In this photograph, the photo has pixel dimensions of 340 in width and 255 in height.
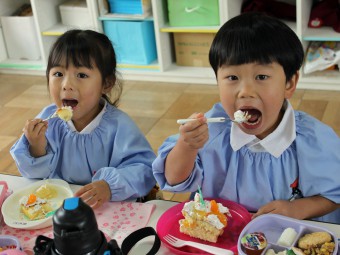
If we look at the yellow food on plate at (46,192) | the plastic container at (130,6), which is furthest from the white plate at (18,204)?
the plastic container at (130,6)

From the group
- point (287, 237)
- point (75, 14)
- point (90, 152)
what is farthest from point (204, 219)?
point (75, 14)

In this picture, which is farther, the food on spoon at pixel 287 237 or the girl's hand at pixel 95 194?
the girl's hand at pixel 95 194

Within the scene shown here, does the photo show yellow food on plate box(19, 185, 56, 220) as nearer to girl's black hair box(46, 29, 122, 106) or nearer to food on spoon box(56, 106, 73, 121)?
food on spoon box(56, 106, 73, 121)

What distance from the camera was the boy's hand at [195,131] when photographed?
1.02 metres

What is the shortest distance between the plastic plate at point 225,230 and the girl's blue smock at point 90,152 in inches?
9.6

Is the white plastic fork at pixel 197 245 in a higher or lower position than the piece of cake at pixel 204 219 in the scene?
lower

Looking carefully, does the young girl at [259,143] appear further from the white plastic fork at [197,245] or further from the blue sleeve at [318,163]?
the white plastic fork at [197,245]

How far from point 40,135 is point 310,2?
2.21m

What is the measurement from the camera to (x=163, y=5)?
3295 millimetres

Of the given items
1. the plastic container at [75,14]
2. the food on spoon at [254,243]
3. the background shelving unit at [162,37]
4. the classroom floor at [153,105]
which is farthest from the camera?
the plastic container at [75,14]

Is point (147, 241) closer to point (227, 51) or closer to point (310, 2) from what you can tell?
point (227, 51)

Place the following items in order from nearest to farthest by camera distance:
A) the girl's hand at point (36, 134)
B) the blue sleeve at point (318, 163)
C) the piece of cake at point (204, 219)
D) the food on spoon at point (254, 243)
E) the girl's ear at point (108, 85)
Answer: the food on spoon at point (254, 243) < the piece of cake at point (204, 219) < the blue sleeve at point (318, 163) < the girl's hand at point (36, 134) < the girl's ear at point (108, 85)

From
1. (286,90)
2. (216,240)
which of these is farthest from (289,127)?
(216,240)

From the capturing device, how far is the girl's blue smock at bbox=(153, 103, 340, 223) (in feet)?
3.70
